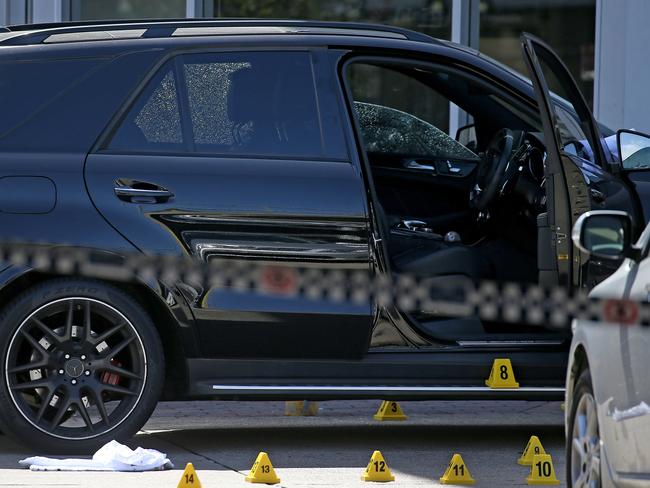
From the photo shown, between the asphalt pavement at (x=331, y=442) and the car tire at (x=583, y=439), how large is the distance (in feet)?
4.01

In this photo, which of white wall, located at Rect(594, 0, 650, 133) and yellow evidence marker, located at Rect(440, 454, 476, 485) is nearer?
yellow evidence marker, located at Rect(440, 454, 476, 485)

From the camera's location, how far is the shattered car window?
27.3 ft

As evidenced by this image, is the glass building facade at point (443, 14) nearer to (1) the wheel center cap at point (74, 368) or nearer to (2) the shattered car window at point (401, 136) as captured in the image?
(2) the shattered car window at point (401, 136)

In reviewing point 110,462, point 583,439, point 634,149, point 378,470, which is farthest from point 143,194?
point 583,439

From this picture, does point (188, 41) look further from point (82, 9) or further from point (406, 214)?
point (82, 9)

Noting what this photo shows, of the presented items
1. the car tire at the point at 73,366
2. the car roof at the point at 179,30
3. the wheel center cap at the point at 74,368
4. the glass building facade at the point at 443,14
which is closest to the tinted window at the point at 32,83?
the car roof at the point at 179,30

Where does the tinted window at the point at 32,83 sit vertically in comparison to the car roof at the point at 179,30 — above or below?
below

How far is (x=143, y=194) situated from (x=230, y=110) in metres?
0.55

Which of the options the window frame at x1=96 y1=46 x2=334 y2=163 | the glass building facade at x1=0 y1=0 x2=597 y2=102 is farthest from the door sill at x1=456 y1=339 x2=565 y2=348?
the glass building facade at x1=0 y1=0 x2=597 y2=102

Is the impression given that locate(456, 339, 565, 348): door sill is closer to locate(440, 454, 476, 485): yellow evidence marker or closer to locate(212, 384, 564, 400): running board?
locate(212, 384, 564, 400): running board

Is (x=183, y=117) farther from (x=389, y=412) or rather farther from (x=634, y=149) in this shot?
(x=389, y=412)

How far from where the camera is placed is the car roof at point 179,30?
7.18 metres

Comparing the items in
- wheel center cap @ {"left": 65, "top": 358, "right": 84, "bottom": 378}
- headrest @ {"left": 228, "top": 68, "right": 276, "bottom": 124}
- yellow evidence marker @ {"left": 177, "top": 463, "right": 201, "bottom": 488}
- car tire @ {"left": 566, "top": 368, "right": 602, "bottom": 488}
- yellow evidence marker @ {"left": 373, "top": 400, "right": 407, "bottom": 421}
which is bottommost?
yellow evidence marker @ {"left": 373, "top": 400, "right": 407, "bottom": 421}

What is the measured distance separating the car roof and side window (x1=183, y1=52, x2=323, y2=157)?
18cm
